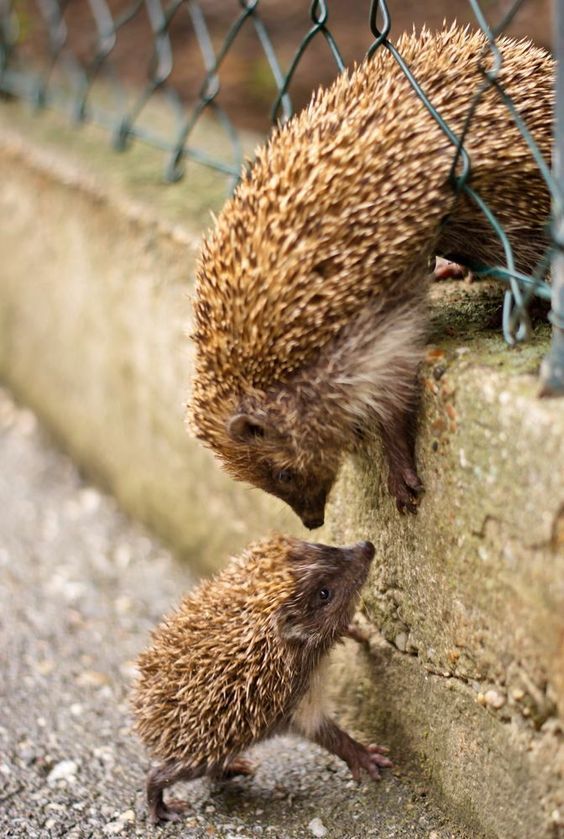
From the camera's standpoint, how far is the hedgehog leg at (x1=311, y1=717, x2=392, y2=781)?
11.8ft

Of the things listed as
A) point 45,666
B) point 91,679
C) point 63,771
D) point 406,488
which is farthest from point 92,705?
point 406,488

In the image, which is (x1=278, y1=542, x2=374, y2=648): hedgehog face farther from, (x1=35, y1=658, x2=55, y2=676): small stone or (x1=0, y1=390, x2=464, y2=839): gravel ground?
(x1=35, y1=658, x2=55, y2=676): small stone

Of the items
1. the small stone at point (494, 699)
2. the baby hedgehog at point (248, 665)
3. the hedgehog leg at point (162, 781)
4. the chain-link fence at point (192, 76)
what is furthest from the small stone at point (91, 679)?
the chain-link fence at point (192, 76)

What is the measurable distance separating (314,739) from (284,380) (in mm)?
1331

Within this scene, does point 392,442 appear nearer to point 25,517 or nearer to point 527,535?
point 527,535

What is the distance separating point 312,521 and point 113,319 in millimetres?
2323

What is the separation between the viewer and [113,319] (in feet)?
18.4

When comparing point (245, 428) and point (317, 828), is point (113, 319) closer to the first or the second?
point (245, 428)

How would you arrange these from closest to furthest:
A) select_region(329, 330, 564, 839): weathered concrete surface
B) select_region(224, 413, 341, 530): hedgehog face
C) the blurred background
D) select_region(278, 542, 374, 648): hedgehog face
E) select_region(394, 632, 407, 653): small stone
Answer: select_region(329, 330, 564, 839): weathered concrete surface
select_region(224, 413, 341, 530): hedgehog face
select_region(394, 632, 407, 653): small stone
select_region(278, 542, 374, 648): hedgehog face
the blurred background

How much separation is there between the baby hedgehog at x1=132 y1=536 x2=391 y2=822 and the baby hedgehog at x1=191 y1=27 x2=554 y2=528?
0.52 meters

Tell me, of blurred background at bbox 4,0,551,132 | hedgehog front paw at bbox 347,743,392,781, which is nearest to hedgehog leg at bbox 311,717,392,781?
hedgehog front paw at bbox 347,743,392,781

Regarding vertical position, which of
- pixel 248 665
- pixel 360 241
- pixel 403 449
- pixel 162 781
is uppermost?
pixel 360 241

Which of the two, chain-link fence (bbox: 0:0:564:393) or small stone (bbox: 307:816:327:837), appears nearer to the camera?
chain-link fence (bbox: 0:0:564:393)

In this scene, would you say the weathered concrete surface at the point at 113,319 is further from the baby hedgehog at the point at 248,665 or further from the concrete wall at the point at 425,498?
the baby hedgehog at the point at 248,665
